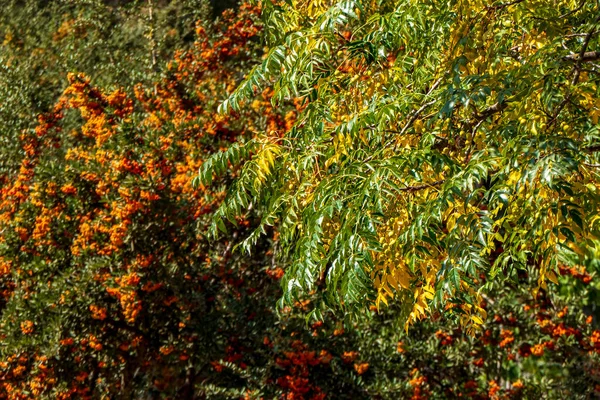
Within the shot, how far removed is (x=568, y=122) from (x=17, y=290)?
17.8 feet

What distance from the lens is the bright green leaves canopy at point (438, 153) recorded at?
3381 millimetres

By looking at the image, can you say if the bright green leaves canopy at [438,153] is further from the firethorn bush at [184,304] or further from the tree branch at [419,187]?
the firethorn bush at [184,304]

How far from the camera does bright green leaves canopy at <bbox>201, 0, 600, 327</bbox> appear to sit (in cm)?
338

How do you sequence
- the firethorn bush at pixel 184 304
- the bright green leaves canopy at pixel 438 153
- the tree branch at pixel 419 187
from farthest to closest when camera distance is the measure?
the firethorn bush at pixel 184 304 → the tree branch at pixel 419 187 → the bright green leaves canopy at pixel 438 153

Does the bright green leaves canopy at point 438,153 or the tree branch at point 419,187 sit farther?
the tree branch at point 419,187

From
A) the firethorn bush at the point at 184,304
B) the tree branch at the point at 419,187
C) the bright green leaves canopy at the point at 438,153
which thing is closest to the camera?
the bright green leaves canopy at the point at 438,153

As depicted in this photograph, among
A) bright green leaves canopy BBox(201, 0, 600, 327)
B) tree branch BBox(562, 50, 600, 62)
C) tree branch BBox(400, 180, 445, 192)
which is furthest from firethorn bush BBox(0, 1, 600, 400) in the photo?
tree branch BBox(562, 50, 600, 62)

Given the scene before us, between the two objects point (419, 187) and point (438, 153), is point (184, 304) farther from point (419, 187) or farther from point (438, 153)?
point (438, 153)

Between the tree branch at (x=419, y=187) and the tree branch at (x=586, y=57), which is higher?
the tree branch at (x=586, y=57)

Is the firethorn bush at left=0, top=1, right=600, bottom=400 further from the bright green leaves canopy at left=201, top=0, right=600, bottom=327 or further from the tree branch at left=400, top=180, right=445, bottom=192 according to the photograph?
the tree branch at left=400, top=180, right=445, bottom=192

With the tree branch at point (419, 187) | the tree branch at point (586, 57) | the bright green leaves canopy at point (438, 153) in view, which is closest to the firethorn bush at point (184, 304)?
the bright green leaves canopy at point (438, 153)

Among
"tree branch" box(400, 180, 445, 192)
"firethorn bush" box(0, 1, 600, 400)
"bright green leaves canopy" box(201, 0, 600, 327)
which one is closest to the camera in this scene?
"bright green leaves canopy" box(201, 0, 600, 327)

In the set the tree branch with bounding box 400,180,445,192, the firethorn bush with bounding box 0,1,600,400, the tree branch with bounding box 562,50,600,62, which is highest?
the tree branch with bounding box 562,50,600,62

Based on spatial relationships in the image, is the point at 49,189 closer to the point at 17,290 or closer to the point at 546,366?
the point at 17,290
